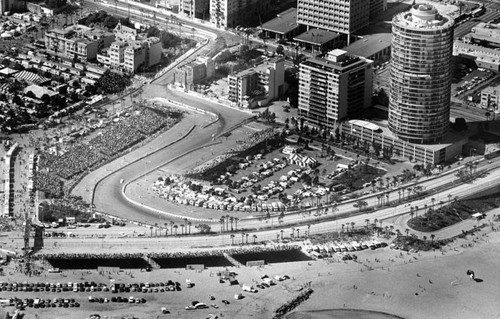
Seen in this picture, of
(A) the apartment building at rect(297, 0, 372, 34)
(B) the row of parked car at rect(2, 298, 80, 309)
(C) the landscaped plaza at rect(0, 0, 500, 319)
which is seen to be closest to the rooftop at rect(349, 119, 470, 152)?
(C) the landscaped plaza at rect(0, 0, 500, 319)

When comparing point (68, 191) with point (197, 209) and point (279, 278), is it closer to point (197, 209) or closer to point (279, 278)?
point (197, 209)

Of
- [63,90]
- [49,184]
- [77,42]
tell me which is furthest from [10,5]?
[49,184]

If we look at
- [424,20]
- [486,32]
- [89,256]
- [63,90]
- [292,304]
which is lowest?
[63,90]

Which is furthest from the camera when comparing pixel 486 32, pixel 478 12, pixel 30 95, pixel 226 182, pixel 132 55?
pixel 478 12

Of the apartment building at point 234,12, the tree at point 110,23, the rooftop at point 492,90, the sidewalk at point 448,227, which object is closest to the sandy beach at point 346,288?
the sidewalk at point 448,227

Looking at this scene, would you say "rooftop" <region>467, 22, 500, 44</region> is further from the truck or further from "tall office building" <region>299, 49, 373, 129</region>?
the truck

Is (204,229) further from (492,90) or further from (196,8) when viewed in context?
(196,8)

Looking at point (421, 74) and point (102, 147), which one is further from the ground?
point (421, 74)
